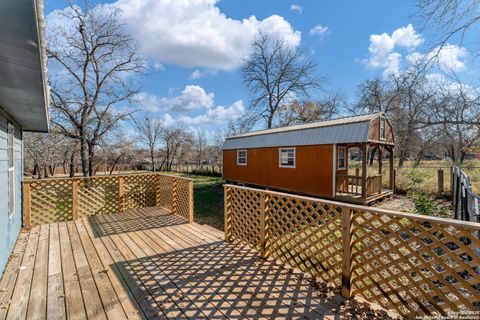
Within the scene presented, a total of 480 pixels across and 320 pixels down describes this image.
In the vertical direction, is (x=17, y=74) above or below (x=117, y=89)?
below

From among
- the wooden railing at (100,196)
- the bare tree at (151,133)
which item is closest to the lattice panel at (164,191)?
the wooden railing at (100,196)

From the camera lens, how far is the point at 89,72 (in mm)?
10719

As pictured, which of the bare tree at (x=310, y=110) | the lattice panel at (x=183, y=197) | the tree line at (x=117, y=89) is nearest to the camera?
the lattice panel at (x=183, y=197)

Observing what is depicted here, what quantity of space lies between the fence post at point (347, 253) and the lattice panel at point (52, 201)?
610 centimetres

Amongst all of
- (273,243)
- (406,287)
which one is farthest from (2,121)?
(406,287)

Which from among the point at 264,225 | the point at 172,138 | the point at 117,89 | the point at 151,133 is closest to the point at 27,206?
the point at 264,225

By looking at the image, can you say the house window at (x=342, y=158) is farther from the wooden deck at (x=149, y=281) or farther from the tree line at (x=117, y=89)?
the wooden deck at (x=149, y=281)

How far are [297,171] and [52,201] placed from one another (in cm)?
824

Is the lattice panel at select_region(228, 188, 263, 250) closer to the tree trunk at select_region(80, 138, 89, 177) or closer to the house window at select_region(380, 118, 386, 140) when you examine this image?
the house window at select_region(380, 118, 386, 140)

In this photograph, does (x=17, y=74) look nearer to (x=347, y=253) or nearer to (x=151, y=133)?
(x=347, y=253)

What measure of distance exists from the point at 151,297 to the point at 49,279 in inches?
57.8

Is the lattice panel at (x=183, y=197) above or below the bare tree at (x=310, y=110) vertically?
below

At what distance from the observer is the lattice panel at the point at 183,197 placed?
210 inches

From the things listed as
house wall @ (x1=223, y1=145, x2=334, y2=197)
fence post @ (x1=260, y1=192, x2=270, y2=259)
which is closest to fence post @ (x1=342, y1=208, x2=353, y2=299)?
fence post @ (x1=260, y1=192, x2=270, y2=259)
